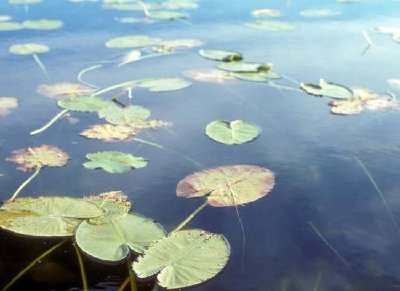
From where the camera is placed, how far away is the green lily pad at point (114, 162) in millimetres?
1860

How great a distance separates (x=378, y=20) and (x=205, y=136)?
2.63 meters

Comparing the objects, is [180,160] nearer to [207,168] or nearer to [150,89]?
[207,168]

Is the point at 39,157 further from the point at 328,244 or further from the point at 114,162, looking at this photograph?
the point at 328,244

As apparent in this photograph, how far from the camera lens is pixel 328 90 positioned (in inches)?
102

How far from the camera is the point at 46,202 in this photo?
1.59m

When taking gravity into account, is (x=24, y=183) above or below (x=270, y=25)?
below

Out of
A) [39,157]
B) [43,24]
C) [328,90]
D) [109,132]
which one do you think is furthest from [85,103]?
[43,24]

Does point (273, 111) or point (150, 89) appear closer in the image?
point (273, 111)

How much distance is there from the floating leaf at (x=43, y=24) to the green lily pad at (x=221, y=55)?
126cm

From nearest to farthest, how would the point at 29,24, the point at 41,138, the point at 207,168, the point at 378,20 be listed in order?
the point at 207,168, the point at 41,138, the point at 29,24, the point at 378,20

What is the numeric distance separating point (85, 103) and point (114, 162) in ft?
2.04

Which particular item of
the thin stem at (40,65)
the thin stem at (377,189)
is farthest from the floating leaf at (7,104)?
the thin stem at (377,189)

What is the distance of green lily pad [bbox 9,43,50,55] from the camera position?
10.3ft

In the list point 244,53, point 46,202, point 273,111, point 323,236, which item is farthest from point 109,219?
point 244,53
